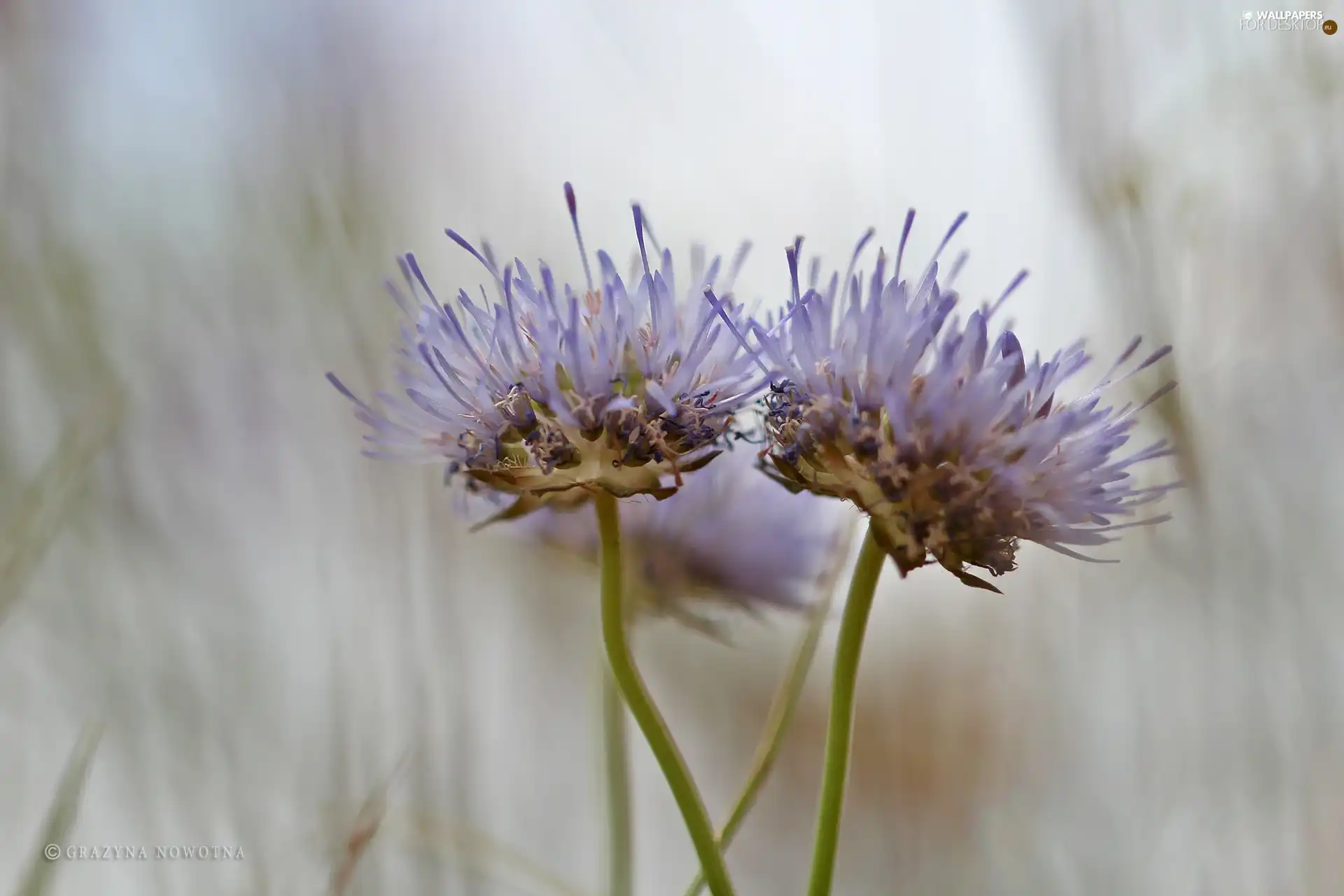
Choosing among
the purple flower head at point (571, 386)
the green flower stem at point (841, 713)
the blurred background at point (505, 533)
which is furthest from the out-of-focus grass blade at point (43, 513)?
the green flower stem at point (841, 713)

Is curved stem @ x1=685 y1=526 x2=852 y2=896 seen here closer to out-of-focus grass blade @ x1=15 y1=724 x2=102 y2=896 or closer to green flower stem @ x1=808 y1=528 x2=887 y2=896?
green flower stem @ x1=808 y1=528 x2=887 y2=896

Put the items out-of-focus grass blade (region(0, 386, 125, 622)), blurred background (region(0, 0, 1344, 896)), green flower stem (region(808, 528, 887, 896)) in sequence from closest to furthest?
green flower stem (region(808, 528, 887, 896)), out-of-focus grass blade (region(0, 386, 125, 622)), blurred background (region(0, 0, 1344, 896))

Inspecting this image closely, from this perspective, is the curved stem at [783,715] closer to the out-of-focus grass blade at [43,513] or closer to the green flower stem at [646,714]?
the green flower stem at [646,714]

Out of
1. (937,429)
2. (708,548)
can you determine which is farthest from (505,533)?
(937,429)

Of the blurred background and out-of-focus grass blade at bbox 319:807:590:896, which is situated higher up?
the blurred background

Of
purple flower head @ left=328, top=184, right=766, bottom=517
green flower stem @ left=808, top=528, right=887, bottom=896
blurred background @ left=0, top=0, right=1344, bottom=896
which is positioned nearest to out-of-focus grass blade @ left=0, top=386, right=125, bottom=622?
blurred background @ left=0, top=0, right=1344, bottom=896

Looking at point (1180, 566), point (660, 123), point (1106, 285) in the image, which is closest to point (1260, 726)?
point (1180, 566)
